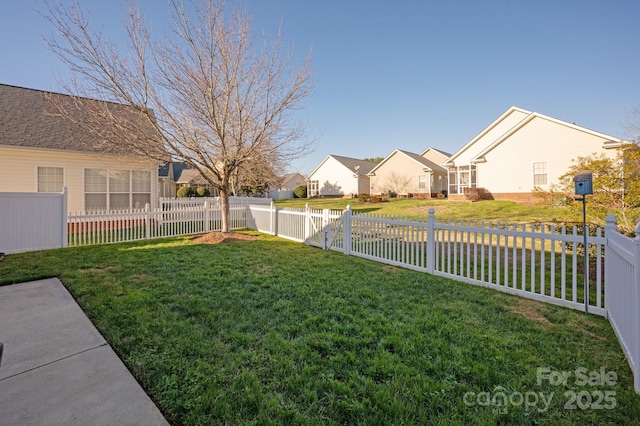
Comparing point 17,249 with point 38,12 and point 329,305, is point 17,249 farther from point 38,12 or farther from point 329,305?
point 329,305

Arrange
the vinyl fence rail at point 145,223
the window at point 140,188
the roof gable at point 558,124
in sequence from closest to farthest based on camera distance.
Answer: the vinyl fence rail at point 145,223, the window at point 140,188, the roof gable at point 558,124

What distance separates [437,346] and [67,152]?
14177mm

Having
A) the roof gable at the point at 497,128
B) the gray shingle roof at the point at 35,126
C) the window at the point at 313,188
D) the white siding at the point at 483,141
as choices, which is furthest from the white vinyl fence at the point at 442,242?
the window at the point at 313,188

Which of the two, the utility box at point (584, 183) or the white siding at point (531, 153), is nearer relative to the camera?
the utility box at point (584, 183)

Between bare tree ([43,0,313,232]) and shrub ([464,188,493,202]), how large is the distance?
51.1ft

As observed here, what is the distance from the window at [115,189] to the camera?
476 inches

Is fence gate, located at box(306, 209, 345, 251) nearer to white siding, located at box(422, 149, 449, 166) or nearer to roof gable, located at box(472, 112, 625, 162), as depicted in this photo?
roof gable, located at box(472, 112, 625, 162)

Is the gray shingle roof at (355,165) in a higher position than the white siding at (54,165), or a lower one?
higher

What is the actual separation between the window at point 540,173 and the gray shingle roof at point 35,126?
22790 millimetres

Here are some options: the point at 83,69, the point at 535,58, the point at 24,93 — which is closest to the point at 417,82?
the point at 535,58

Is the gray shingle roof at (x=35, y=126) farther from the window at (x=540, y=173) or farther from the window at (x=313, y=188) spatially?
the window at (x=313, y=188)

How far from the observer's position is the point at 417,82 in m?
15.3

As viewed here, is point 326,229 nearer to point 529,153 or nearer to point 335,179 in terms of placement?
point 529,153

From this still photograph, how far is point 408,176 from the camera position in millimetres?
29844
